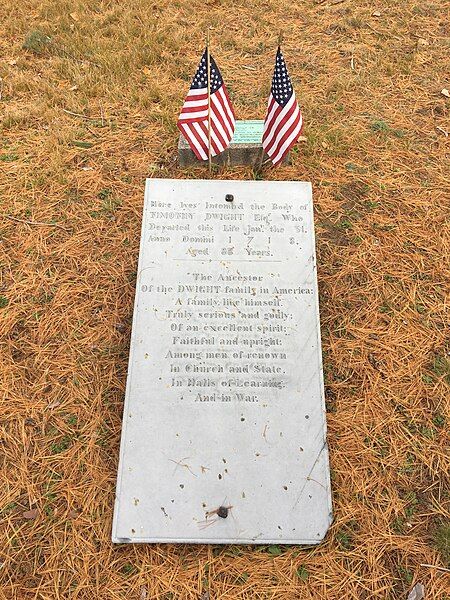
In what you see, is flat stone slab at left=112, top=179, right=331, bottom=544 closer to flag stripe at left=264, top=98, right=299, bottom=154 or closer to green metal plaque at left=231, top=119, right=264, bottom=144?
flag stripe at left=264, top=98, right=299, bottom=154

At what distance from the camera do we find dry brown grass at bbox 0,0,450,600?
2260mm

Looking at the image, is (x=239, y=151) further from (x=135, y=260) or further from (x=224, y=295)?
(x=224, y=295)

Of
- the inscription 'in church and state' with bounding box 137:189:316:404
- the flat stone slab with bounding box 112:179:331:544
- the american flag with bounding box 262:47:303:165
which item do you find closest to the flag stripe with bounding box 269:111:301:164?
the american flag with bounding box 262:47:303:165

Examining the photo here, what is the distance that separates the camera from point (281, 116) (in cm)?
286

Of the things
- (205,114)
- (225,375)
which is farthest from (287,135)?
(225,375)

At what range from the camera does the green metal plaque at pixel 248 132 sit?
3408 mm

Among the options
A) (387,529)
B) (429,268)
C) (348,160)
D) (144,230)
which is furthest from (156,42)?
(387,529)

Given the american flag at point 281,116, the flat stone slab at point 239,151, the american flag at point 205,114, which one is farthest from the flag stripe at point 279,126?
the flat stone slab at point 239,151

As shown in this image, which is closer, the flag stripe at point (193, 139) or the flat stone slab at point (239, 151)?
the flag stripe at point (193, 139)

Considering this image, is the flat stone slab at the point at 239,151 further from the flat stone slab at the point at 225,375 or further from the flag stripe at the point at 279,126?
the flat stone slab at the point at 225,375

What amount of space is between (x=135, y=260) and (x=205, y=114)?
0.99 metres

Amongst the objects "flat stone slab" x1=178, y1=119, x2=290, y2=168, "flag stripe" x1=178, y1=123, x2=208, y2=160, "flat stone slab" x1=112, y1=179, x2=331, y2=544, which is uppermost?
"flag stripe" x1=178, y1=123, x2=208, y2=160

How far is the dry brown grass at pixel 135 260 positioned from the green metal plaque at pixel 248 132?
0.20m

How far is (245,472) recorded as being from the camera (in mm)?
2281
